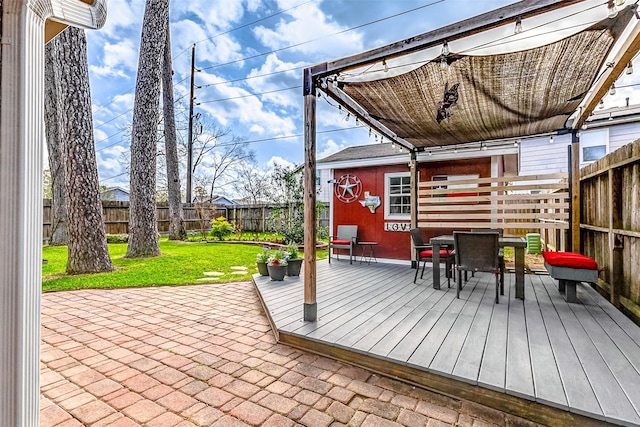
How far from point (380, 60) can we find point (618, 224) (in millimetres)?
3108

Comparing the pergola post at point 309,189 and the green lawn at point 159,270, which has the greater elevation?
the pergola post at point 309,189

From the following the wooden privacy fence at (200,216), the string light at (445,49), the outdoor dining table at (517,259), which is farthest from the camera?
the wooden privacy fence at (200,216)

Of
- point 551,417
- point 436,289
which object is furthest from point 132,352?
point 436,289

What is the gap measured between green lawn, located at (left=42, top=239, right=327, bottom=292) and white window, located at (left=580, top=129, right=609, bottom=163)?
302 inches

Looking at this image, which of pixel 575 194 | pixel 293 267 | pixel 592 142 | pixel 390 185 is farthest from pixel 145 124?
pixel 592 142

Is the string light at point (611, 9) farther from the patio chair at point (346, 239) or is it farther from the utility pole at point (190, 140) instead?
the utility pole at point (190, 140)

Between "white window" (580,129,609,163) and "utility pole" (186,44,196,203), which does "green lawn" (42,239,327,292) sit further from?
A: "white window" (580,129,609,163)

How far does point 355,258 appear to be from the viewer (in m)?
7.22

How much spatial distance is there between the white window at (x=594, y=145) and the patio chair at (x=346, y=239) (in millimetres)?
6769

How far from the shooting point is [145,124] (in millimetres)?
7715

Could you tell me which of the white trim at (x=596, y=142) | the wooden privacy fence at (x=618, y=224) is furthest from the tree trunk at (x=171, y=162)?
the white trim at (x=596, y=142)

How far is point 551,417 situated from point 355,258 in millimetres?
5540

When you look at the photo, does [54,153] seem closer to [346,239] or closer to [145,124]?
[145,124]

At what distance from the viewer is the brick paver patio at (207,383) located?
69.9 inches
